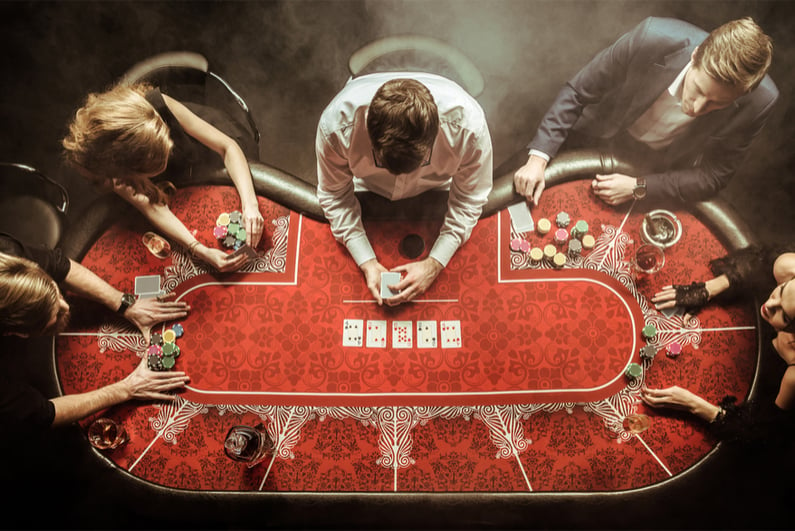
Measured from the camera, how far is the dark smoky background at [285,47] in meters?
2.78

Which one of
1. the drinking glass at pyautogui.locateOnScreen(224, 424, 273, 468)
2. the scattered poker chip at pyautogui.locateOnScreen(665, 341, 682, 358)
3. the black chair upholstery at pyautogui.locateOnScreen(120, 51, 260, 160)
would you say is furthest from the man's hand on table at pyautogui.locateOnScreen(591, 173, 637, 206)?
the drinking glass at pyautogui.locateOnScreen(224, 424, 273, 468)

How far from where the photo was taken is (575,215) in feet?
6.56

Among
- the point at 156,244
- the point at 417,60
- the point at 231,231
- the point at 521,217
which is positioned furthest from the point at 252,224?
the point at 521,217

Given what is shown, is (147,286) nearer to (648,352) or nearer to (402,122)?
(402,122)

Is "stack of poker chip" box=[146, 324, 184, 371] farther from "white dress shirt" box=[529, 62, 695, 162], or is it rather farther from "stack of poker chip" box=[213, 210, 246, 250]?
"white dress shirt" box=[529, 62, 695, 162]

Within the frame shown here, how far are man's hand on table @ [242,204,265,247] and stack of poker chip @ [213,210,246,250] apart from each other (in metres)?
0.04

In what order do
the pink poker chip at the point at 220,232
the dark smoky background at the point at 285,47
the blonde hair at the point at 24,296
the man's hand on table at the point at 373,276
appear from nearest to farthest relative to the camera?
the blonde hair at the point at 24,296
the man's hand on table at the point at 373,276
the pink poker chip at the point at 220,232
the dark smoky background at the point at 285,47

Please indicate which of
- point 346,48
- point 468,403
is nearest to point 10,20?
point 346,48

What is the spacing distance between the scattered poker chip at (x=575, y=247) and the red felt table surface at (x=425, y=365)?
0.06 m

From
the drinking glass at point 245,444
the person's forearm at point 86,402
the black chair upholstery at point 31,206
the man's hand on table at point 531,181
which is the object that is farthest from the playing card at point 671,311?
the black chair upholstery at point 31,206

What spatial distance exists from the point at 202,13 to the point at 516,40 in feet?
6.74

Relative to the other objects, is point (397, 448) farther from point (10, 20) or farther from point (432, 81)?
point (10, 20)

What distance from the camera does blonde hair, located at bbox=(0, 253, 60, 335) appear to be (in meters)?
1.55

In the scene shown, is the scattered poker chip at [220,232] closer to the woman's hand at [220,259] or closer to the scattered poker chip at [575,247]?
the woman's hand at [220,259]
